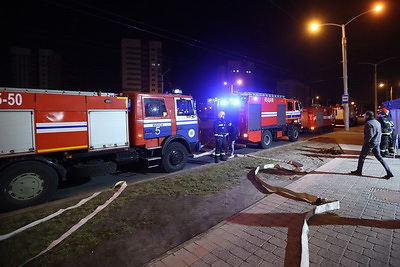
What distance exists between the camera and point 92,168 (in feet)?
18.8

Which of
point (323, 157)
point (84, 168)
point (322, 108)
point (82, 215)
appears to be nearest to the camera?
point (82, 215)

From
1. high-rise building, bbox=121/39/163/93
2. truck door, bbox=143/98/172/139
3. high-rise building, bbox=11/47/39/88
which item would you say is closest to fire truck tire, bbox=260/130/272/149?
truck door, bbox=143/98/172/139

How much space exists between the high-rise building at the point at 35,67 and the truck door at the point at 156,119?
120 m

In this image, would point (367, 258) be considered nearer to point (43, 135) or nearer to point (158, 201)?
point (158, 201)

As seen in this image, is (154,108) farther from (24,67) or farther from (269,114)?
(24,67)

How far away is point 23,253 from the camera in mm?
3098

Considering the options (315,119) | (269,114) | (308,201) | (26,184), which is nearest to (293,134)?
(269,114)

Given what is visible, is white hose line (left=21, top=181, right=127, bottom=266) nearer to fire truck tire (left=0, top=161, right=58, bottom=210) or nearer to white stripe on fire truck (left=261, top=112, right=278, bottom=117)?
fire truck tire (left=0, top=161, right=58, bottom=210)

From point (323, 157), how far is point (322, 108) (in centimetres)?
1450

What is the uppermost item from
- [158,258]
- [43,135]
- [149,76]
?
[149,76]

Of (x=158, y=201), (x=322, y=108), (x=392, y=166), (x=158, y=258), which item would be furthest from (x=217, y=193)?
(x=322, y=108)

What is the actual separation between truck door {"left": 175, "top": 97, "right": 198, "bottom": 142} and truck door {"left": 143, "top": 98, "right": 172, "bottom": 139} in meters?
0.43

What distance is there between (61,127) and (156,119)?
2556 millimetres

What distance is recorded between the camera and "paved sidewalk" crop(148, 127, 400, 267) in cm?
284
